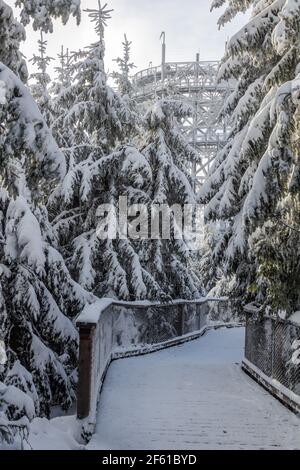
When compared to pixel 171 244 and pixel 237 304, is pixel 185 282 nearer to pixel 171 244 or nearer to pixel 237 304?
pixel 171 244

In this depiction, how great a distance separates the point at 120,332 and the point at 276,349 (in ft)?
14.4

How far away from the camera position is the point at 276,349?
10.1 meters

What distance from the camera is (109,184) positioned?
1673 centimetres

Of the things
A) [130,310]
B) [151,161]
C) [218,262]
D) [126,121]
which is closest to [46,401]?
[130,310]

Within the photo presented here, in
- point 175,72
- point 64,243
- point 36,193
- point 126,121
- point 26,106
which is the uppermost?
point 175,72

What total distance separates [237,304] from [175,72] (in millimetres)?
26775

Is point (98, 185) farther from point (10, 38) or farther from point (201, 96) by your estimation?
point (201, 96)

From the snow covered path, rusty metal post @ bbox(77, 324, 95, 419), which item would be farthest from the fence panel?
rusty metal post @ bbox(77, 324, 95, 419)

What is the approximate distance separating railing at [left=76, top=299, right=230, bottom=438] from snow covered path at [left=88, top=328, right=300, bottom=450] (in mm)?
353

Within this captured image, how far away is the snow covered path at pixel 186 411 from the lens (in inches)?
273

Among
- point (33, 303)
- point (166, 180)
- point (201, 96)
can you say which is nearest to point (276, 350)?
point (33, 303)

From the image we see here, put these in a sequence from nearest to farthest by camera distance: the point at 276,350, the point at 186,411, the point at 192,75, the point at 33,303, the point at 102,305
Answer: the point at 186,411
the point at 102,305
the point at 276,350
the point at 33,303
the point at 192,75

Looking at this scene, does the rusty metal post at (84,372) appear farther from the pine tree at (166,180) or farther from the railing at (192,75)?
the railing at (192,75)
